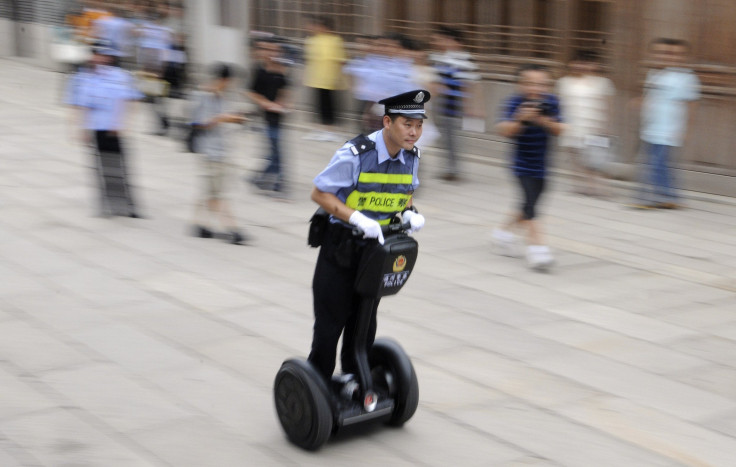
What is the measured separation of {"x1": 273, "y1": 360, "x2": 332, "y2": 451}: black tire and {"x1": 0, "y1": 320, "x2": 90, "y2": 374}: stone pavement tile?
168cm

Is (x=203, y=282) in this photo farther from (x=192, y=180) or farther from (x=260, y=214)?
(x=192, y=180)

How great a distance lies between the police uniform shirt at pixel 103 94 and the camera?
360 inches

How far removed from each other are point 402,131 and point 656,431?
2.09 meters

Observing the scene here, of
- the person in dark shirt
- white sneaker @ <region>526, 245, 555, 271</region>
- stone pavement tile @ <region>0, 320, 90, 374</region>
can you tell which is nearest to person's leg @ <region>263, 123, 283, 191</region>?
the person in dark shirt

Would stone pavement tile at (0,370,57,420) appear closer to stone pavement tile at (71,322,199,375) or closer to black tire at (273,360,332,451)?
stone pavement tile at (71,322,199,375)

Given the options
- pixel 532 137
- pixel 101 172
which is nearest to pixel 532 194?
pixel 532 137

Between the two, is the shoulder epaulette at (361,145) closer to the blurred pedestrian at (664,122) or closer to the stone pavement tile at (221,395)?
the stone pavement tile at (221,395)

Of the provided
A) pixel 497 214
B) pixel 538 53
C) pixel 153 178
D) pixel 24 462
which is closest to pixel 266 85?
pixel 153 178

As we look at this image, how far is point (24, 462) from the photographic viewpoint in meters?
4.42

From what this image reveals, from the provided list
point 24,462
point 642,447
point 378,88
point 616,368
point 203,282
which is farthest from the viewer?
point 378,88

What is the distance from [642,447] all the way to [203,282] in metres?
3.87

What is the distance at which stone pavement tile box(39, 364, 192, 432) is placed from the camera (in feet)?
16.2

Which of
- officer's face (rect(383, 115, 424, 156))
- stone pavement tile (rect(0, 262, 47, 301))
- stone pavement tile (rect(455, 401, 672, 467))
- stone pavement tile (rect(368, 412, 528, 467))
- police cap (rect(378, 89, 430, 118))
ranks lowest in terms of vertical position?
stone pavement tile (rect(455, 401, 672, 467))

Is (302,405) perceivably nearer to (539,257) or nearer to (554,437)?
(554,437)
